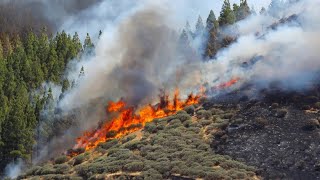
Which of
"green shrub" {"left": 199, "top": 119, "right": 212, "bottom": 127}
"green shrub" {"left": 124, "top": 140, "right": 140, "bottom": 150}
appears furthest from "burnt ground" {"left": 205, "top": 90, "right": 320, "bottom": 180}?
"green shrub" {"left": 124, "top": 140, "right": 140, "bottom": 150}

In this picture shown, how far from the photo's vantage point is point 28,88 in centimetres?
9675

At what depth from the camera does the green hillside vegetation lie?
49.7m

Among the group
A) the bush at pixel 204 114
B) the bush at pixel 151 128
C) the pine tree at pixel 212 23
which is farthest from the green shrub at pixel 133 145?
the pine tree at pixel 212 23

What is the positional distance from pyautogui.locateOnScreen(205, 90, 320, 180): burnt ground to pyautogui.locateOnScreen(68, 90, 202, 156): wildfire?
10023 mm

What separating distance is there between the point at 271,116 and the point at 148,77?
78.8ft

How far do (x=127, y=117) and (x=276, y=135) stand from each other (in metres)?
24.1

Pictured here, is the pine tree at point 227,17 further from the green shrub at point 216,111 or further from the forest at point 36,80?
the green shrub at point 216,111

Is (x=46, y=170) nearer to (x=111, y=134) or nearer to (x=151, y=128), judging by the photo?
(x=111, y=134)

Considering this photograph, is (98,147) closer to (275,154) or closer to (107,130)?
(107,130)

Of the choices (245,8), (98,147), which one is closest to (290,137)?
(98,147)

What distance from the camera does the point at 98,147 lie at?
208 ft

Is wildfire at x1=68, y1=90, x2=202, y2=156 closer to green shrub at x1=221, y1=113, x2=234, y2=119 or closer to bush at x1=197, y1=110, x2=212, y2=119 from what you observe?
bush at x1=197, y1=110, x2=212, y2=119

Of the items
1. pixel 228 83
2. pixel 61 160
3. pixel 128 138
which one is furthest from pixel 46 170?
pixel 228 83

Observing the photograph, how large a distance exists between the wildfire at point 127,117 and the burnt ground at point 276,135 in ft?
32.9
